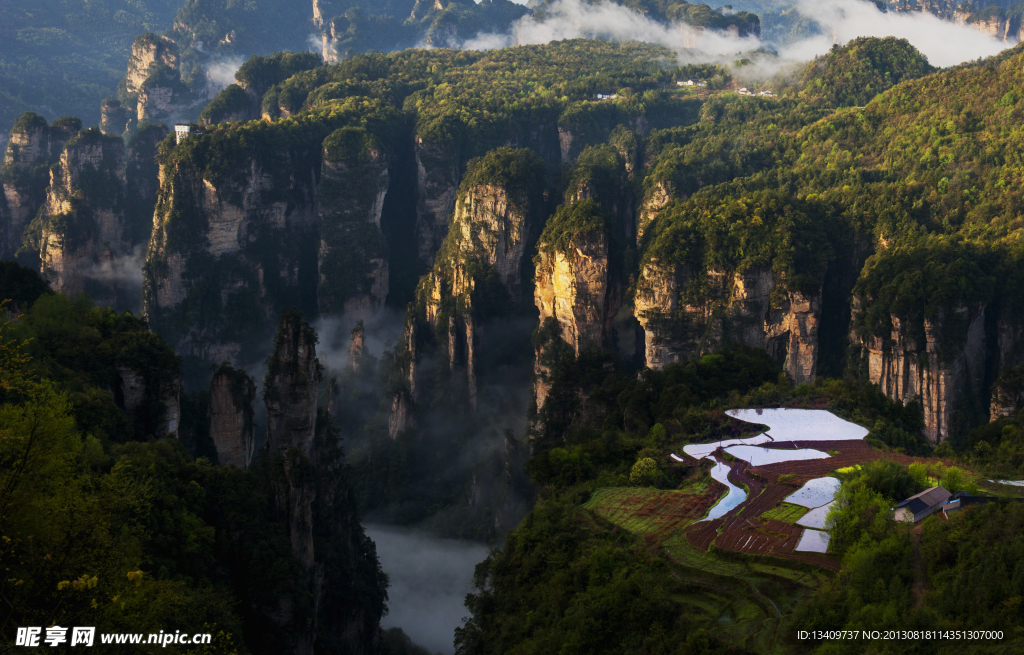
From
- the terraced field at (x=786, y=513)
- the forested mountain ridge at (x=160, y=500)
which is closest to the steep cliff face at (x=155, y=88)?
the forested mountain ridge at (x=160, y=500)

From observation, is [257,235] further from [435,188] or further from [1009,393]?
[1009,393]

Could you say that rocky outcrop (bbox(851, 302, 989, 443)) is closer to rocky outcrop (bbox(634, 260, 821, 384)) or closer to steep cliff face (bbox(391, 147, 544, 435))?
rocky outcrop (bbox(634, 260, 821, 384))

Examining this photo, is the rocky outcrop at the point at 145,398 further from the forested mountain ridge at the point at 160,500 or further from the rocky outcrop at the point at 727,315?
the rocky outcrop at the point at 727,315

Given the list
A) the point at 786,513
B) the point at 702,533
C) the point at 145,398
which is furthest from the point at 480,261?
the point at 702,533

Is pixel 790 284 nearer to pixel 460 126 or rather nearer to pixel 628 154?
pixel 628 154

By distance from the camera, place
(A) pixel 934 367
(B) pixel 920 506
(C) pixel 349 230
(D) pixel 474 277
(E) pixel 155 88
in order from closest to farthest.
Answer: (B) pixel 920 506
(A) pixel 934 367
(D) pixel 474 277
(C) pixel 349 230
(E) pixel 155 88

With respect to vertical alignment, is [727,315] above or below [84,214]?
below
